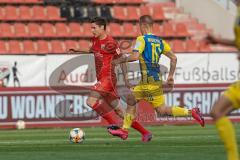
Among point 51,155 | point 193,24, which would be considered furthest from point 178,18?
point 51,155

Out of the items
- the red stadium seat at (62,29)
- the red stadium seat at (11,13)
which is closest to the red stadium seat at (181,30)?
the red stadium seat at (62,29)

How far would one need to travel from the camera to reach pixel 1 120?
735 inches

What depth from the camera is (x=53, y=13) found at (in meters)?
25.5

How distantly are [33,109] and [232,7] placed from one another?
10234mm

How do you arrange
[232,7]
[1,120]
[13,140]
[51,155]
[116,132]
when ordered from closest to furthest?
[51,155] < [116,132] < [13,140] < [1,120] < [232,7]

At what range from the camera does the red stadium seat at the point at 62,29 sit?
24.9 meters

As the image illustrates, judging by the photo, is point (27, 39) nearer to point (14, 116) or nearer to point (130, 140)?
point (14, 116)

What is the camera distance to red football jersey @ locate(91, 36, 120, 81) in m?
14.2

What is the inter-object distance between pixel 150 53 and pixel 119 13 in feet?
44.8

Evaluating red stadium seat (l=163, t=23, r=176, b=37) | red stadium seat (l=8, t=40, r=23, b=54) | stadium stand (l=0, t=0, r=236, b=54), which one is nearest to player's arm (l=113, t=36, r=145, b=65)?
stadium stand (l=0, t=0, r=236, b=54)

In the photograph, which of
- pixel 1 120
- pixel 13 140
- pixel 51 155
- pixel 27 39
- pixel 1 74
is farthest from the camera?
pixel 27 39

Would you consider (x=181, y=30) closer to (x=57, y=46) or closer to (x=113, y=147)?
(x=57, y=46)

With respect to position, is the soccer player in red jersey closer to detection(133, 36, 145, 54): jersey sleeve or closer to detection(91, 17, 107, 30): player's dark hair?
detection(91, 17, 107, 30): player's dark hair

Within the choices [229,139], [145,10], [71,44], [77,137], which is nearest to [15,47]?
[71,44]
